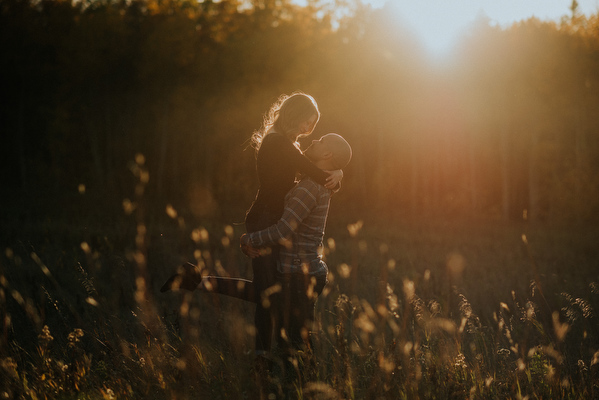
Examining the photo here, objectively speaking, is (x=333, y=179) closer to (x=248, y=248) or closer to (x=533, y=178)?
(x=248, y=248)

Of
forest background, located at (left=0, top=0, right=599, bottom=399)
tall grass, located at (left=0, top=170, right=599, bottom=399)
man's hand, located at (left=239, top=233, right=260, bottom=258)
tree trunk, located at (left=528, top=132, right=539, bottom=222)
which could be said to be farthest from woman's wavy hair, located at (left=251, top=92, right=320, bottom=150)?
tree trunk, located at (left=528, top=132, right=539, bottom=222)

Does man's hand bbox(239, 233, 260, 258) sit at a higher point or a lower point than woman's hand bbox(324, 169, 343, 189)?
lower

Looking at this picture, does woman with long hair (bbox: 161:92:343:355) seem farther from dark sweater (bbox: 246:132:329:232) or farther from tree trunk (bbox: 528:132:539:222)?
tree trunk (bbox: 528:132:539:222)

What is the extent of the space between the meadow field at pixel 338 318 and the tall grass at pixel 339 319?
0.02 m

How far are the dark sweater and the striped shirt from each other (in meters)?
0.07

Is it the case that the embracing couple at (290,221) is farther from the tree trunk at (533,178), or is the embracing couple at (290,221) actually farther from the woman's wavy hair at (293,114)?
the tree trunk at (533,178)

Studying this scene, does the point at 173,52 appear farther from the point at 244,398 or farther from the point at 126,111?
the point at 244,398

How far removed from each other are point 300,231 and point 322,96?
1701cm

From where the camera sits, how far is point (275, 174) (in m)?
3.53

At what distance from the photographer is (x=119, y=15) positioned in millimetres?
21688

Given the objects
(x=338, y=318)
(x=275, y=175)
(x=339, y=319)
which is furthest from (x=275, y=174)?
(x=338, y=318)

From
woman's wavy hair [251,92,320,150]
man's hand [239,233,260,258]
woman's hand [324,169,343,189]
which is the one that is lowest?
man's hand [239,233,260,258]

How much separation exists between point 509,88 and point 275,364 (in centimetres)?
1670

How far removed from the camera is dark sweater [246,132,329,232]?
350 cm
